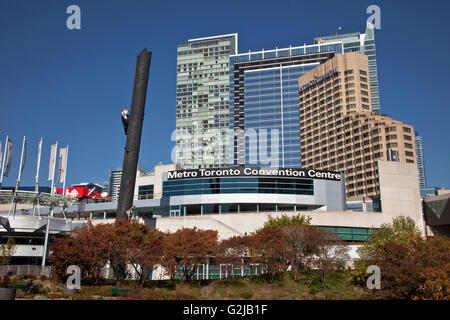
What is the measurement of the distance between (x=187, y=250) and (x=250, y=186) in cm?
4502

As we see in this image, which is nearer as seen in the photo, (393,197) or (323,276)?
(323,276)

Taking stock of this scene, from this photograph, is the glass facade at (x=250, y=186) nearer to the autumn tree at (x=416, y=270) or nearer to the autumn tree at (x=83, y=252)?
the autumn tree at (x=83, y=252)

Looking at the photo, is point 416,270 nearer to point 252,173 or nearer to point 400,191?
point 400,191

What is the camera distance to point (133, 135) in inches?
2832

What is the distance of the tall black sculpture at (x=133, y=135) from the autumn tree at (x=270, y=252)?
22666mm

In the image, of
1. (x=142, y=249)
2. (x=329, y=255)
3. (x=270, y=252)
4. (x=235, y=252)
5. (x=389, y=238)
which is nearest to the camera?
(x=142, y=249)

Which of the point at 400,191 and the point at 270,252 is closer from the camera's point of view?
the point at 270,252

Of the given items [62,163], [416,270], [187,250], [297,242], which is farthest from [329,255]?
[62,163]

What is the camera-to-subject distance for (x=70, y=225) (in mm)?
76562

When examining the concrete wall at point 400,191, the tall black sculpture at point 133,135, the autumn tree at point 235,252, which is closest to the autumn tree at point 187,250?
the autumn tree at point 235,252

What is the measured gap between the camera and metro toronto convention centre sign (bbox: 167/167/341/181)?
3883 inches

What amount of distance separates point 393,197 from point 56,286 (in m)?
73.3
